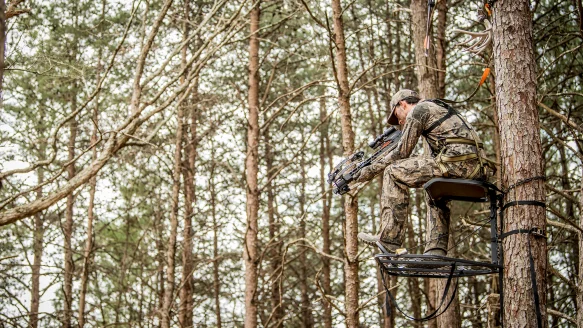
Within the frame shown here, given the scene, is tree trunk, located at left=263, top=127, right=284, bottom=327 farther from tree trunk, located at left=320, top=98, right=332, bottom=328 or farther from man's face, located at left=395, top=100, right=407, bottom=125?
man's face, located at left=395, top=100, right=407, bottom=125

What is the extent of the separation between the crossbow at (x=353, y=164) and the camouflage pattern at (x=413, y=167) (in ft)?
0.26

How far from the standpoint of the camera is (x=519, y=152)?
535 centimetres

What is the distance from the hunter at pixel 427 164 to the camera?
551 cm

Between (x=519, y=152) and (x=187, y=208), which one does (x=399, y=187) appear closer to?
(x=519, y=152)

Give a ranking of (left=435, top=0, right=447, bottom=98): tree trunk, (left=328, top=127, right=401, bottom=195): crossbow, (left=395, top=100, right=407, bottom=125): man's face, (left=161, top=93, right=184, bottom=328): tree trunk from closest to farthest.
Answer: (left=328, top=127, right=401, bottom=195): crossbow
(left=395, top=100, right=407, bottom=125): man's face
(left=435, top=0, right=447, bottom=98): tree trunk
(left=161, top=93, right=184, bottom=328): tree trunk

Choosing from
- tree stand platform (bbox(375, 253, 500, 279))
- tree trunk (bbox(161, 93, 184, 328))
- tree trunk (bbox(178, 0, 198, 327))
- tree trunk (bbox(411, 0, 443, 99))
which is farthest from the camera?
tree trunk (bbox(178, 0, 198, 327))

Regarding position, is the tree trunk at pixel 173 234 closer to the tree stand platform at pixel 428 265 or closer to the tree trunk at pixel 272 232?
the tree trunk at pixel 272 232

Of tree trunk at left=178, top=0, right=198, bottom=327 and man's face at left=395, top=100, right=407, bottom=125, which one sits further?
tree trunk at left=178, top=0, right=198, bottom=327

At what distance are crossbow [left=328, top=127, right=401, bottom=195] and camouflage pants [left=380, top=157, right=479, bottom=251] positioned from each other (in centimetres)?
22

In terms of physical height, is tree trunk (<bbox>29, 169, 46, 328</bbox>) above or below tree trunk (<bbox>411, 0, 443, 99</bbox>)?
below

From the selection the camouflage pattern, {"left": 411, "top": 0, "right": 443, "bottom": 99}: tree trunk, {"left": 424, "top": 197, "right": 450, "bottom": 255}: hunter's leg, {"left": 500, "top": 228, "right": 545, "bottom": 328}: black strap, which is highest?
{"left": 411, "top": 0, "right": 443, "bottom": 99}: tree trunk

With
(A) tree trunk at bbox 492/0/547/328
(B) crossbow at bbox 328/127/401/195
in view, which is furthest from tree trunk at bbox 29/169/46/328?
(A) tree trunk at bbox 492/0/547/328

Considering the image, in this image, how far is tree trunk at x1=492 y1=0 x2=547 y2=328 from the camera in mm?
5176

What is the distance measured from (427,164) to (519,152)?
0.78 m
